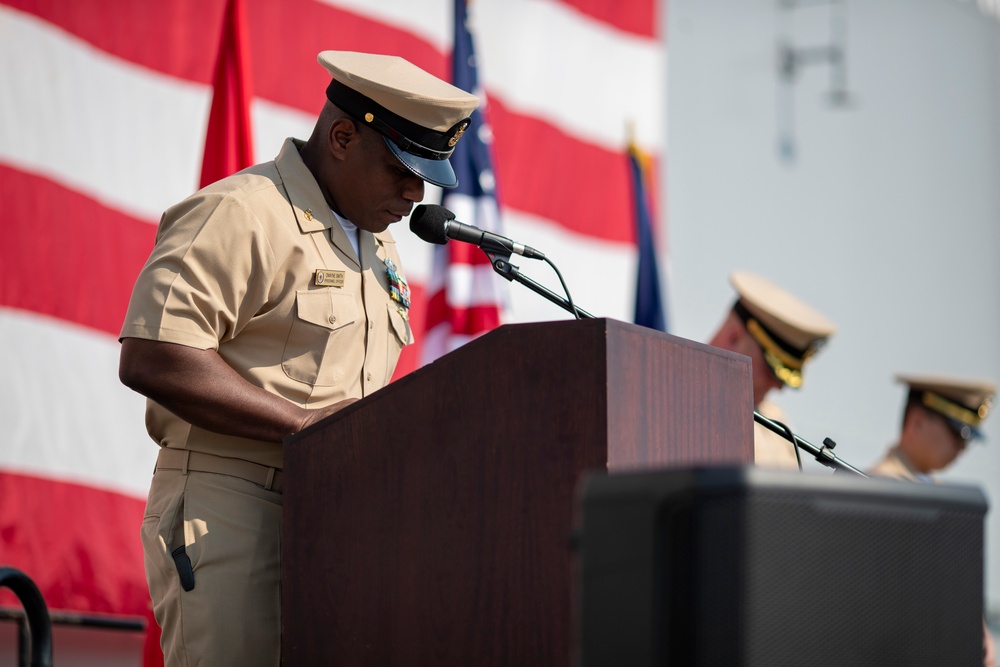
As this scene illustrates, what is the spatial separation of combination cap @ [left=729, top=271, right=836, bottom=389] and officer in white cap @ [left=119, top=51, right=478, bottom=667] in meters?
1.72

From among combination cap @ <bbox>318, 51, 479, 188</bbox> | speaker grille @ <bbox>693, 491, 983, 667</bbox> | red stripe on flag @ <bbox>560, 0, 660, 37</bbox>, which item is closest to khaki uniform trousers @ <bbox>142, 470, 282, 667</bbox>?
combination cap @ <bbox>318, 51, 479, 188</bbox>

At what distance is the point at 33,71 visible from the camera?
3154 mm

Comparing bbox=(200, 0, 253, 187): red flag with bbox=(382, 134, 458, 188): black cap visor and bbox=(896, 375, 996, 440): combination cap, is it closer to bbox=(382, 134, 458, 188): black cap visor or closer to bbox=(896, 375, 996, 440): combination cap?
bbox=(382, 134, 458, 188): black cap visor

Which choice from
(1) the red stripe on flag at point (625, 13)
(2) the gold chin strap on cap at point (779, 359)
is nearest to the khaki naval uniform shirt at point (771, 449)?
(2) the gold chin strap on cap at point (779, 359)

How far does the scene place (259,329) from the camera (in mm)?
1696

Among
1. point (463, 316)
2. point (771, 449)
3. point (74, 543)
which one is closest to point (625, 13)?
point (463, 316)

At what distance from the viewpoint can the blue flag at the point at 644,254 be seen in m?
4.43

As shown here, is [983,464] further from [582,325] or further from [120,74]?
[582,325]

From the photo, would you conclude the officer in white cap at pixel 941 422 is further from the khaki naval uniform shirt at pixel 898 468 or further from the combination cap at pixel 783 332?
the combination cap at pixel 783 332

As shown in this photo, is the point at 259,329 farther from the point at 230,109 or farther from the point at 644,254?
the point at 644,254

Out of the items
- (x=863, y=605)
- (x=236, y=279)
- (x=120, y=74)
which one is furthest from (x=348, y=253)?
(x=120, y=74)

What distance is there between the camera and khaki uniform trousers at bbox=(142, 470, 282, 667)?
161cm

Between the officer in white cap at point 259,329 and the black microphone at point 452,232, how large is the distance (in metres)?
0.11

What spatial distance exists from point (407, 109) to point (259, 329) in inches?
15.6
